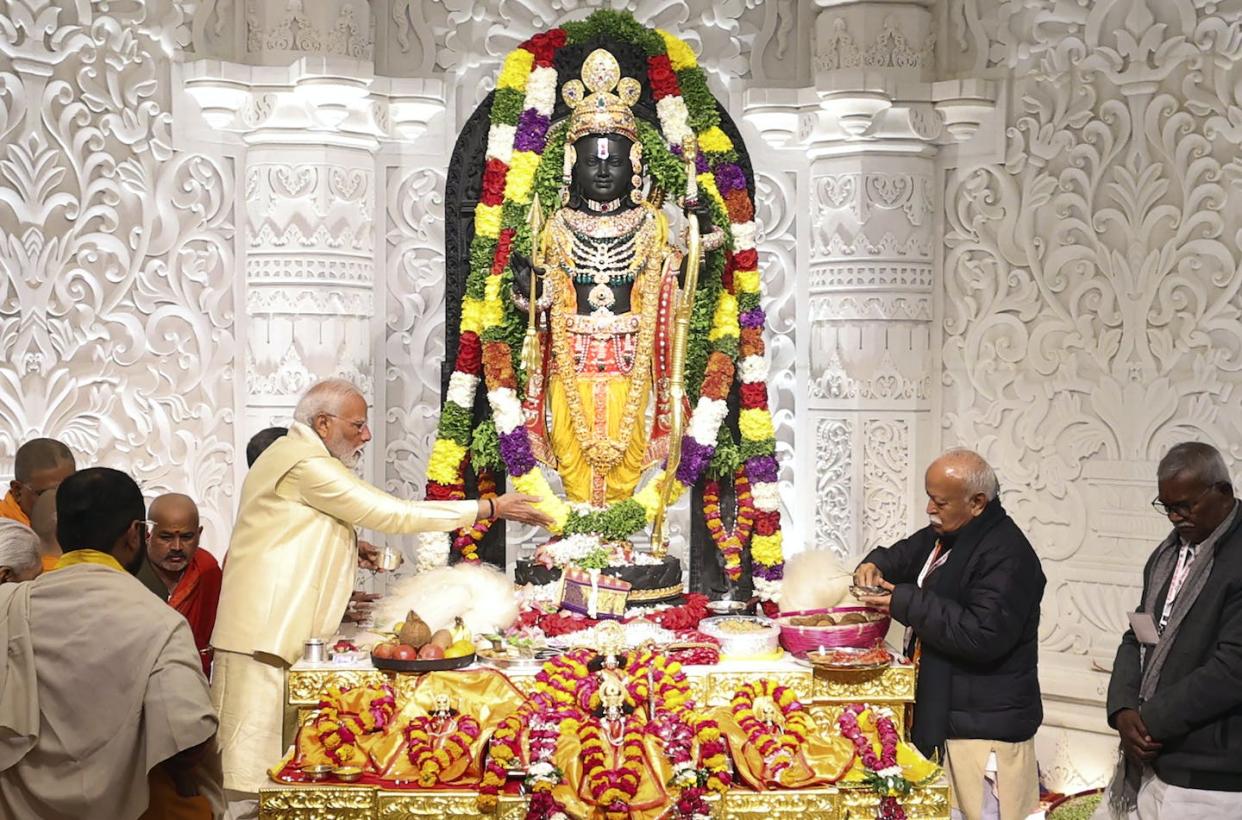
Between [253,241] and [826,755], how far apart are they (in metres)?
4.16

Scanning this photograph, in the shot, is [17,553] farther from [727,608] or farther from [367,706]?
[727,608]

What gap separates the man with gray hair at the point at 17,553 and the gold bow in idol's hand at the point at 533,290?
8.85 feet

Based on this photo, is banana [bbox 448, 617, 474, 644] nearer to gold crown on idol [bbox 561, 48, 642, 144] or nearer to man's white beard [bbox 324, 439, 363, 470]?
man's white beard [bbox 324, 439, 363, 470]

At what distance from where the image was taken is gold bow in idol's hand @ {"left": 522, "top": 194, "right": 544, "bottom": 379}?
21.2ft

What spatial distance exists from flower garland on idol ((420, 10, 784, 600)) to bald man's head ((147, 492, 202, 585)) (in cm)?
127

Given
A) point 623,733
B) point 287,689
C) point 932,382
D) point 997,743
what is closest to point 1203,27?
point 932,382

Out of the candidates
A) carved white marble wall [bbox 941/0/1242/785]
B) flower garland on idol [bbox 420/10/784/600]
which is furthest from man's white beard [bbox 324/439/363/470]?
carved white marble wall [bbox 941/0/1242/785]

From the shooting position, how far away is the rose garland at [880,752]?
486 cm

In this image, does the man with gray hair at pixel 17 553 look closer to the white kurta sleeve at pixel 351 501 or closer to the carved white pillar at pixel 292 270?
the white kurta sleeve at pixel 351 501

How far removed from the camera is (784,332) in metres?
8.16

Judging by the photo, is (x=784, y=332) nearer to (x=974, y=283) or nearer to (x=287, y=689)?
(x=974, y=283)

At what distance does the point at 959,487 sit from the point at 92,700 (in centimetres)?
296

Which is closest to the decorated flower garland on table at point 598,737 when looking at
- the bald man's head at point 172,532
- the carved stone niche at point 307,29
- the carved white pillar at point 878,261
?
the bald man's head at point 172,532

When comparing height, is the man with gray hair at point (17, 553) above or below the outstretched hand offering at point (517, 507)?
above
